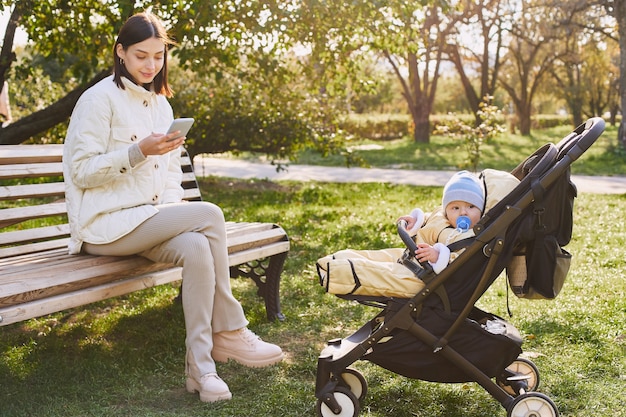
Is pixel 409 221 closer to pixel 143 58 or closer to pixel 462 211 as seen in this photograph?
pixel 462 211

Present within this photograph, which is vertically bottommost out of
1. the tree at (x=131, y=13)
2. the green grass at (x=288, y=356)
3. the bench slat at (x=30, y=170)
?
the green grass at (x=288, y=356)

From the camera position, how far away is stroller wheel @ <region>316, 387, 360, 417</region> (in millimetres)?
3100

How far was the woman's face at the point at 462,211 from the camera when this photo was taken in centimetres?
319

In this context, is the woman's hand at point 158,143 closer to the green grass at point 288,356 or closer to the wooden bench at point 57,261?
the wooden bench at point 57,261

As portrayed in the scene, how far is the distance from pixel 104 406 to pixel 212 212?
3.34 feet

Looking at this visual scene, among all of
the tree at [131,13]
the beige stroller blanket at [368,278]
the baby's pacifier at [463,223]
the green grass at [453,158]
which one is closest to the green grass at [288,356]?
the beige stroller blanket at [368,278]

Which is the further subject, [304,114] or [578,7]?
[578,7]

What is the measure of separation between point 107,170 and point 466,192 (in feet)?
5.32

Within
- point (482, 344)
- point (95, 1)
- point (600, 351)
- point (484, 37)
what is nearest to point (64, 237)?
point (482, 344)

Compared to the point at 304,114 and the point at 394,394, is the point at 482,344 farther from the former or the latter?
the point at 304,114

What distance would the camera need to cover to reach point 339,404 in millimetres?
3115

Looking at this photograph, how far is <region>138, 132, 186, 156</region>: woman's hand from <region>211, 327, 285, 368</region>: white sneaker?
3.33 feet

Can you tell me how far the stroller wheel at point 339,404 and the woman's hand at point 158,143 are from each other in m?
1.32

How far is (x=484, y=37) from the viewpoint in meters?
25.7
